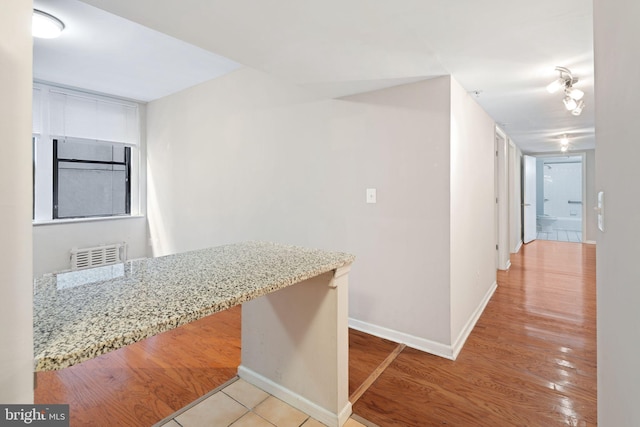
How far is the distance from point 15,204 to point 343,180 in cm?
241

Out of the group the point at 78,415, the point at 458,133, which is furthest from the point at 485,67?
the point at 78,415

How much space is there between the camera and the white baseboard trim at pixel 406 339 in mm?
2347

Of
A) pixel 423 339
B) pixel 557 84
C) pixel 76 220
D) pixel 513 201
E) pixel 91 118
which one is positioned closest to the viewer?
pixel 557 84

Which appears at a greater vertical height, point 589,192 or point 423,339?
→ point 589,192

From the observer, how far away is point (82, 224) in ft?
13.3

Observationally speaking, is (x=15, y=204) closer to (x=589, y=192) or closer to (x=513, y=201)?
(x=513, y=201)

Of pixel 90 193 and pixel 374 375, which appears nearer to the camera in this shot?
pixel 374 375

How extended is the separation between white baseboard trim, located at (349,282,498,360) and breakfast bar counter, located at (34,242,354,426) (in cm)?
101

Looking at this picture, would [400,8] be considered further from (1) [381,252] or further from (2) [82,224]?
(2) [82,224]

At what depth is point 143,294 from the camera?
108 centimetres

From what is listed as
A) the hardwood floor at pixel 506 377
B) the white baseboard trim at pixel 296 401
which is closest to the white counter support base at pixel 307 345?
the white baseboard trim at pixel 296 401

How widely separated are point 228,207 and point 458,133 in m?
2.56

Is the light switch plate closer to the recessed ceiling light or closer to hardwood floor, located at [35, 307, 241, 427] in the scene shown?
hardwood floor, located at [35, 307, 241, 427]

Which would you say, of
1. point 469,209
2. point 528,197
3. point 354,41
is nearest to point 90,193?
point 354,41
